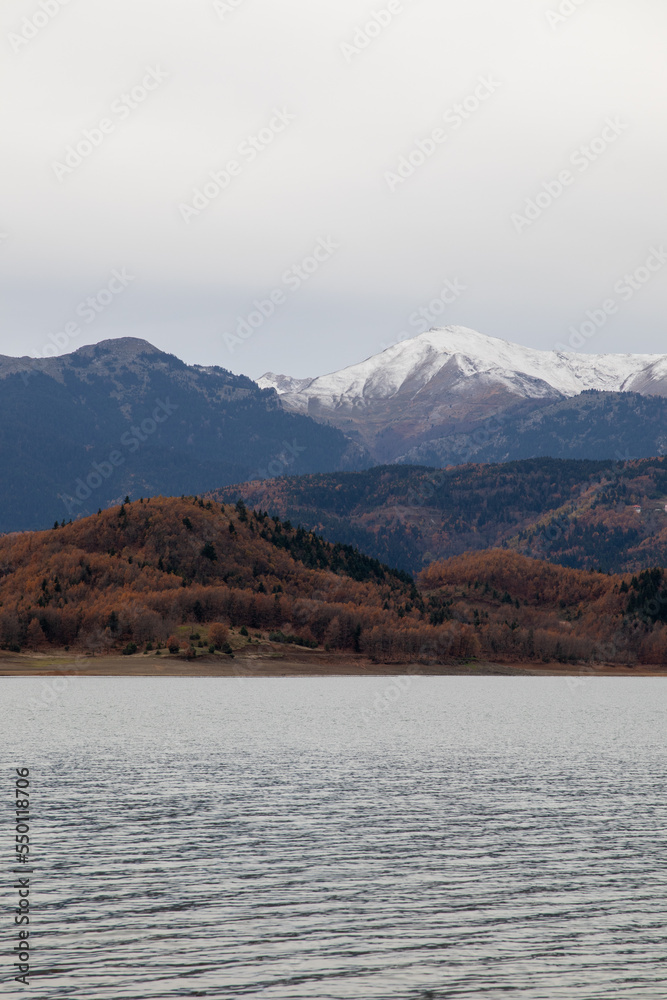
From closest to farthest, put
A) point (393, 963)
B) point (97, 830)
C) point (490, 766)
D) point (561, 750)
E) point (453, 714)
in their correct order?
1. point (393, 963)
2. point (97, 830)
3. point (490, 766)
4. point (561, 750)
5. point (453, 714)

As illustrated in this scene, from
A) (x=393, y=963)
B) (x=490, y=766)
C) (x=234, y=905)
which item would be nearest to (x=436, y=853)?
(x=234, y=905)

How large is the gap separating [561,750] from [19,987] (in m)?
91.0

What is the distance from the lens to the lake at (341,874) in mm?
35031

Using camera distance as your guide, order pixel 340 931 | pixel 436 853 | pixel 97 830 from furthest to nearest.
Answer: pixel 97 830, pixel 436 853, pixel 340 931

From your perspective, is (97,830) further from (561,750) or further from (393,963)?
(561,750)

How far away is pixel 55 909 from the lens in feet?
140

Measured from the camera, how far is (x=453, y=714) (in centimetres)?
17625

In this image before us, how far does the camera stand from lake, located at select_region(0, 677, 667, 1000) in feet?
115

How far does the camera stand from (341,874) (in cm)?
4997

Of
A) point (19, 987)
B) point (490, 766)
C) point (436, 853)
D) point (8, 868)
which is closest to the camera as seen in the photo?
point (19, 987)

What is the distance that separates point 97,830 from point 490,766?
47.3 meters

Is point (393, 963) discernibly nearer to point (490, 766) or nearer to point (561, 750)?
point (490, 766)

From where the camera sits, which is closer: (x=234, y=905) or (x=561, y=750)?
(x=234, y=905)

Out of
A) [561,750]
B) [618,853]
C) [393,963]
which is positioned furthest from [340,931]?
[561,750]
